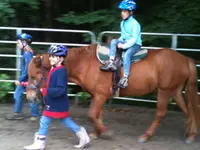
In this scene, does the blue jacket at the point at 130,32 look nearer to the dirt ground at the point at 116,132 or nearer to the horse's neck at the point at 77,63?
the horse's neck at the point at 77,63

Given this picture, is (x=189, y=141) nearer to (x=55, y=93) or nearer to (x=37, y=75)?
(x=55, y=93)

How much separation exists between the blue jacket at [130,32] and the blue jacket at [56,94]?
1122 mm

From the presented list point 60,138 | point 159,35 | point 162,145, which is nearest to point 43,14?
point 159,35

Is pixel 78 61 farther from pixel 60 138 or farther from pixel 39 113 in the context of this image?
pixel 39 113

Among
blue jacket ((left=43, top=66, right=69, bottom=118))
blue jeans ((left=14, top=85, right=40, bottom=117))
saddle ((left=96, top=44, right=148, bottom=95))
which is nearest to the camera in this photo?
blue jacket ((left=43, top=66, right=69, bottom=118))

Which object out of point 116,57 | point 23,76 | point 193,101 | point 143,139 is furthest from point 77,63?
point 193,101

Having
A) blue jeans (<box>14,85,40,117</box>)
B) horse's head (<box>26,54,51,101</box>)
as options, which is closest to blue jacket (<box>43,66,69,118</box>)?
horse's head (<box>26,54,51,101</box>)

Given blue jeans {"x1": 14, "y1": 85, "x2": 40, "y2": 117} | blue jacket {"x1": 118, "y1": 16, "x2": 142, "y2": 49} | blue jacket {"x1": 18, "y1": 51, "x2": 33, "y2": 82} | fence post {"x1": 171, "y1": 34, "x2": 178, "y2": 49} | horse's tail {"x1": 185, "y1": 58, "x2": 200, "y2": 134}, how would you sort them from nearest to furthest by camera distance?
1. blue jacket {"x1": 118, "y1": 16, "x2": 142, "y2": 49}
2. horse's tail {"x1": 185, "y1": 58, "x2": 200, "y2": 134}
3. blue jacket {"x1": 18, "y1": 51, "x2": 33, "y2": 82}
4. blue jeans {"x1": 14, "y1": 85, "x2": 40, "y2": 117}
5. fence post {"x1": 171, "y1": 34, "x2": 178, "y2": 49}

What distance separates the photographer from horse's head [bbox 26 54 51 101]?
5285 mm

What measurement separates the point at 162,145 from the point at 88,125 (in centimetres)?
151

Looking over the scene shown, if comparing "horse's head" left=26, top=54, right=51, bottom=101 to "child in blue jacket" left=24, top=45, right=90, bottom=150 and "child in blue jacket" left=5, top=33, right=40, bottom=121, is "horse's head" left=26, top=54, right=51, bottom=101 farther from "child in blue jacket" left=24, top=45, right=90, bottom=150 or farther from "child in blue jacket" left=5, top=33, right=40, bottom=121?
"child in blue jacket" left=5, top=33, right=40, bottom=121

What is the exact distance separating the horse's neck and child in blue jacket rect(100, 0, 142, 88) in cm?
30

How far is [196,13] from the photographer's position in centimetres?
701

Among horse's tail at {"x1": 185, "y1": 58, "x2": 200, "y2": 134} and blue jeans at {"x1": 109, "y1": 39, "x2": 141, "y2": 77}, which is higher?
blue jeans at {"x1": 109, "y1": 39, "x2": 141, "y2": 77}
